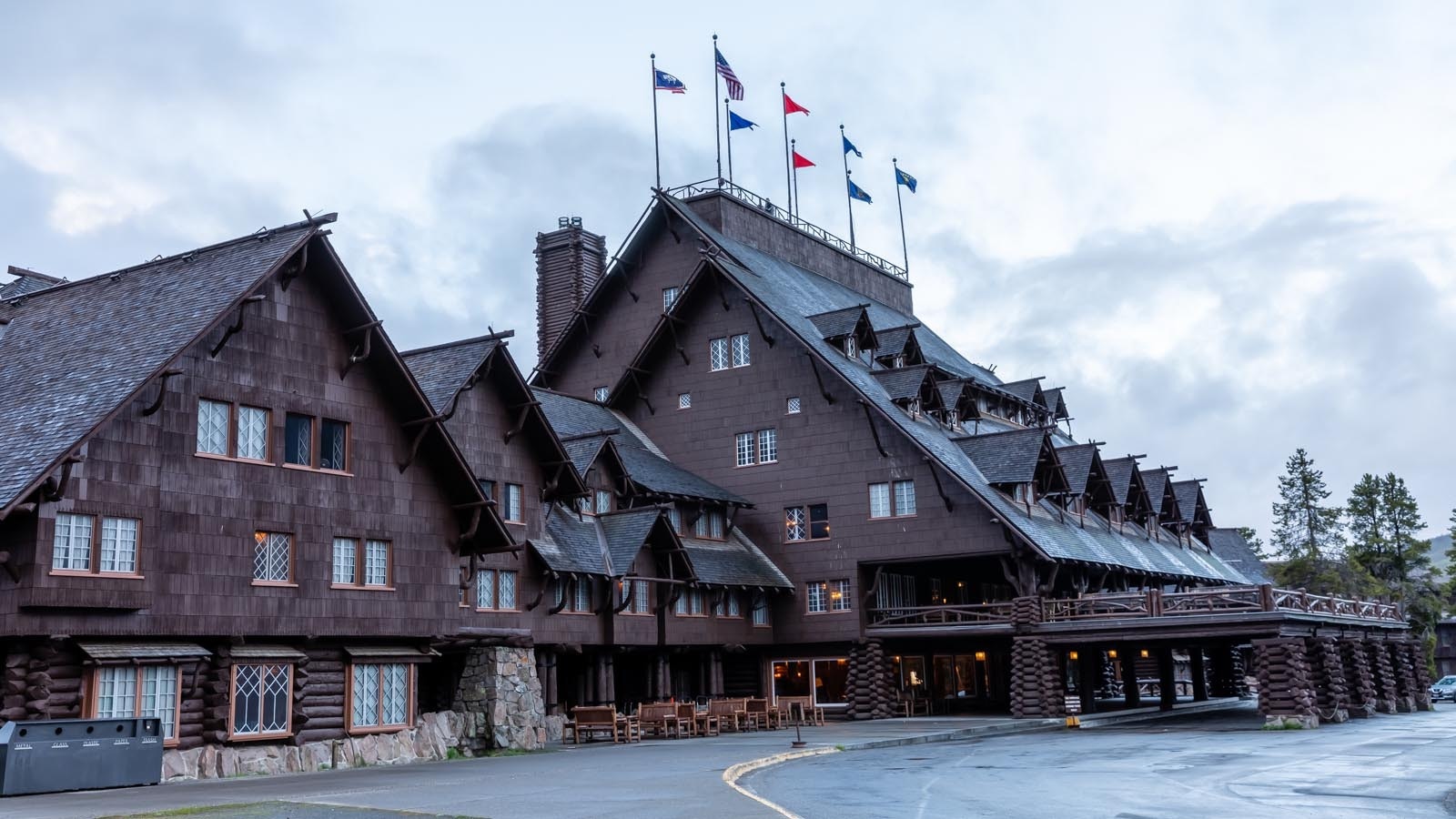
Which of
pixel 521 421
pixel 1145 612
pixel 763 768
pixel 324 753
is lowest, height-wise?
pixel 763 768

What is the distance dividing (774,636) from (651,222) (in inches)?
679

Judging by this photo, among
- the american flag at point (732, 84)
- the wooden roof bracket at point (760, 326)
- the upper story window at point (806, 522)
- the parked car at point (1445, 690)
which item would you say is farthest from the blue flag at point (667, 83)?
the parked car at point (1445, 690)

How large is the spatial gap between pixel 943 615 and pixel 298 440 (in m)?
24.6

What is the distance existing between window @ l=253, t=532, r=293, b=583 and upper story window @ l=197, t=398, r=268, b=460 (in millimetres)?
1568

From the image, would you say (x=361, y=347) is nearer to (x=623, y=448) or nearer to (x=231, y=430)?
(x=231, y=430)

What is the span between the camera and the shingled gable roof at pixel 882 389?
43.7 metres

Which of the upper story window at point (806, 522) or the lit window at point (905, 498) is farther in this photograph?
the upper story window at point (806, 522)

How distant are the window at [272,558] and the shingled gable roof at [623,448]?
13.1 meters

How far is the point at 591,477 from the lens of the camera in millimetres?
40188

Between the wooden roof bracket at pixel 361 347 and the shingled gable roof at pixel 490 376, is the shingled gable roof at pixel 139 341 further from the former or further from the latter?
the shingled gable roof at pixel 490 376

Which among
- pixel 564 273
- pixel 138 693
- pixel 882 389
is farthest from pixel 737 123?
pixel 138 693

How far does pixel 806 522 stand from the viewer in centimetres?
4653

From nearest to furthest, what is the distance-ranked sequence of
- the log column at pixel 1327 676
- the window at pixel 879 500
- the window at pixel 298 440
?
1. the window at pixel 298 440
2. the log column at pixel 1327 676
3. the window at pixel 879 500

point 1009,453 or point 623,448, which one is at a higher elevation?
point 623,448
